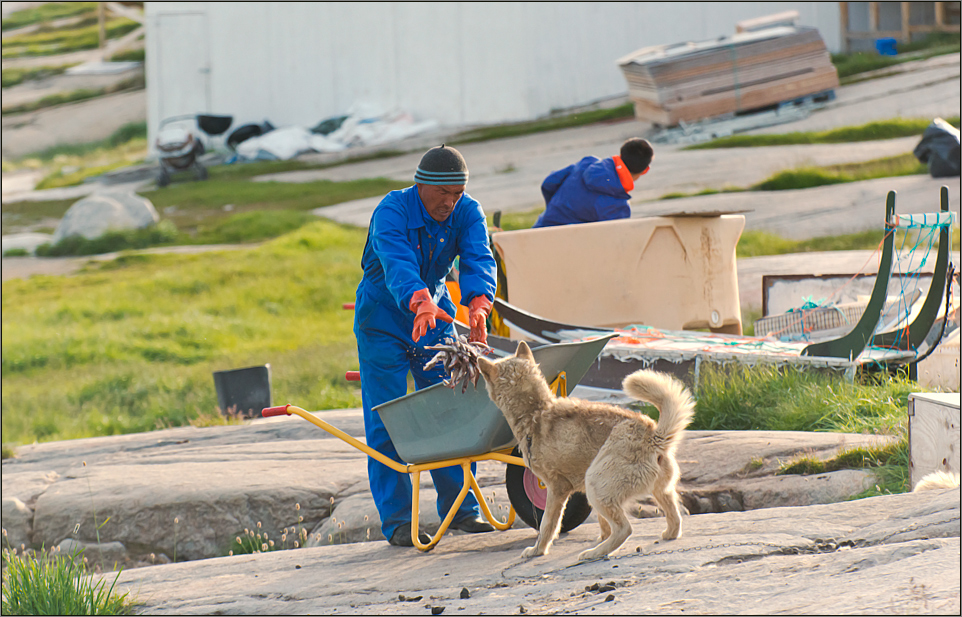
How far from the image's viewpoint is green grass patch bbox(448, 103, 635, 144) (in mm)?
22016

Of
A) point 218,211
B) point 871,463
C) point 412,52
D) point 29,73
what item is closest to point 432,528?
point 871,463

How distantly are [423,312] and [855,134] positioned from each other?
631 inches

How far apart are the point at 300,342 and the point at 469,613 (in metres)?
9.05

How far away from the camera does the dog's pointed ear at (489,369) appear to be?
12.5ft

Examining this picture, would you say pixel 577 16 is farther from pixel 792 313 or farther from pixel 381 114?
pixel 792 313

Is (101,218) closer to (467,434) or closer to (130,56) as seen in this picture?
(467,434)

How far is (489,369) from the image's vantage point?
3818 millimetres

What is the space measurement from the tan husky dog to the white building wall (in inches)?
759

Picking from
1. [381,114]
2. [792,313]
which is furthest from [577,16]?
[792,313]

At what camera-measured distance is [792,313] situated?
7516 mm

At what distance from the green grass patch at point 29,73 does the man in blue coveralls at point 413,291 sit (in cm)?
4085

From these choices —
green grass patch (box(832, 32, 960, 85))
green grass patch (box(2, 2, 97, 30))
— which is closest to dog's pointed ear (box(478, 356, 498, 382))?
green grass patch (box(832, 32, 960, 85))

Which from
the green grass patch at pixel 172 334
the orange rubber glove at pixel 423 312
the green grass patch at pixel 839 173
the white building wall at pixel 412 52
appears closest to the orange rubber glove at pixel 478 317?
the orange rubber glove at pixel 423 312

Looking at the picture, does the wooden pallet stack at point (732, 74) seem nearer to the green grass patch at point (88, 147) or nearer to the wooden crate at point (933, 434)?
the wooden crate at point (933, 434)
